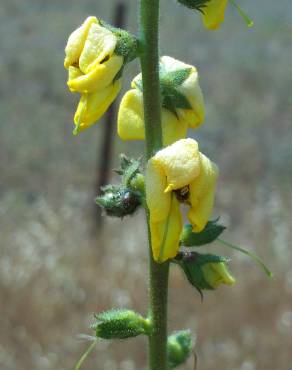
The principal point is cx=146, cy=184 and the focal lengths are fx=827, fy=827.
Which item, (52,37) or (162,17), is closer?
(162,17)

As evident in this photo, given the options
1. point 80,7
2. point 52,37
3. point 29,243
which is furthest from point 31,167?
point 80,7

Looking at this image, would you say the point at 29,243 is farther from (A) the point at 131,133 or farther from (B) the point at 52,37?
(B) the point at 52,37

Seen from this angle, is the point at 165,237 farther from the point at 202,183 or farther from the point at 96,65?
the point at 96,65

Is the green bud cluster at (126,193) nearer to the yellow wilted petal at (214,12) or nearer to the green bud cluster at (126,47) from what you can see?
the green bud cluster at (126,47)

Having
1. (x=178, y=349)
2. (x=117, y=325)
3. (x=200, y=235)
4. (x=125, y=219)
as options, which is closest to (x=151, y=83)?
(x=200, y=235)

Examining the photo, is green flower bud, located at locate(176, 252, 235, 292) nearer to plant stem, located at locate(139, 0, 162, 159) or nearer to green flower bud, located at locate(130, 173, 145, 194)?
green flower bud, located at locate(130, 173, 145, 194)

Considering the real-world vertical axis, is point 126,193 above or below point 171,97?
below
